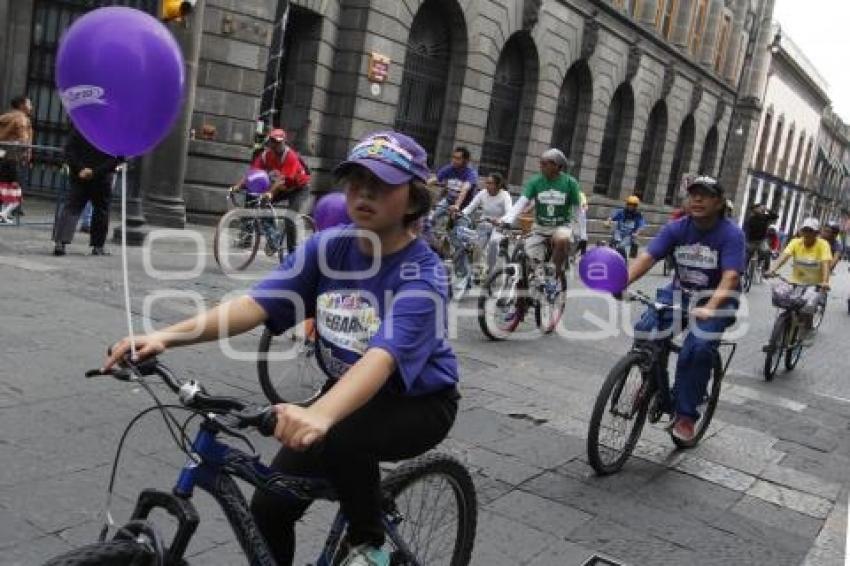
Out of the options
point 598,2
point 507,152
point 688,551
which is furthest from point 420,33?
point 688,551

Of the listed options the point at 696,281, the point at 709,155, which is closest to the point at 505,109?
the point at 696,281

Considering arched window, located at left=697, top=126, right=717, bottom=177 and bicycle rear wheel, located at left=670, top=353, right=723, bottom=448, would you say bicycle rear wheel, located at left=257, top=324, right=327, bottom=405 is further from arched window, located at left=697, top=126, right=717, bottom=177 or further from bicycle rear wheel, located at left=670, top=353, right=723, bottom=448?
arched window, located at left=697, top=126, right=717, bottom=177

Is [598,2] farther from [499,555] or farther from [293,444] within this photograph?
[293,444]

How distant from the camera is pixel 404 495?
9.18 feet

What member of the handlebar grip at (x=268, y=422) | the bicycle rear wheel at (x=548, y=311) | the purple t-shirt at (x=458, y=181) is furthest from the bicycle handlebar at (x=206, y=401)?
the purple t-shirt at (x=458, y=181)

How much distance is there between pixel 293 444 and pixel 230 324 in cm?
70

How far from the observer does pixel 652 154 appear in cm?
3272

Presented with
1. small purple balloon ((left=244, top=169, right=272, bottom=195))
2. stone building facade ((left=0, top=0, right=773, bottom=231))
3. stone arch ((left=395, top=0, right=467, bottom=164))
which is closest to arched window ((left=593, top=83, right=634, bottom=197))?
stone building facade ((left=0, top=0, right=773, bottom=231))

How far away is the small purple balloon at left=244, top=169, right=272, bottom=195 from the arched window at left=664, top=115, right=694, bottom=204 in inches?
1077

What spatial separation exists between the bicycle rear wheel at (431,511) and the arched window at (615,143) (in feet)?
84.8

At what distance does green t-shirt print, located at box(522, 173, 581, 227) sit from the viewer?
9.27 m

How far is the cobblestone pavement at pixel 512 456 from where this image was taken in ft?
12.7

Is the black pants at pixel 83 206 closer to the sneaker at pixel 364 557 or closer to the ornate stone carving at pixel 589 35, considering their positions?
the sneaker at pixel 364 557

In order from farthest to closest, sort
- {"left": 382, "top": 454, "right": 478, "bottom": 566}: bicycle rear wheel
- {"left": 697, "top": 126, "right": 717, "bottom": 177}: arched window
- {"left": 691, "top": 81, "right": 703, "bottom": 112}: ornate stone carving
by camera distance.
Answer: {"left": 697, "top": 126, "right": 717, "bottom": 177}: arched window → {"left": 691, "top": 81, "right": 703, "bottom": 112}: ornate stone carving → {"left": 382, "top": 454, "right": 478, "bottom": 566}: bicycle rear wheel
